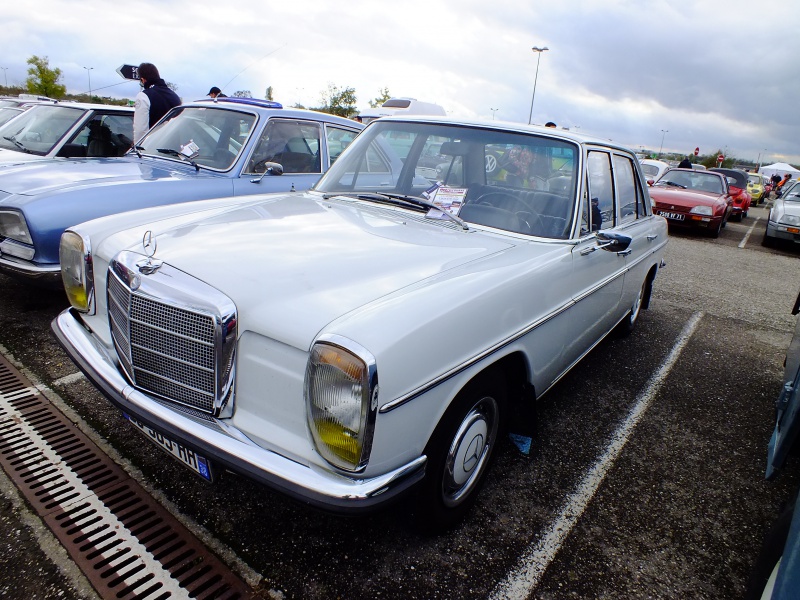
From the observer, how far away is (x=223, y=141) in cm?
475

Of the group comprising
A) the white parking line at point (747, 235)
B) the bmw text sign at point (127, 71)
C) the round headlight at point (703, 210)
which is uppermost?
the bmw text sign at point (127, 71)

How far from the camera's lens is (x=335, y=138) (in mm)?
5520

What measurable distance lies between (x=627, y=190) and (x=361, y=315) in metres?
3.02

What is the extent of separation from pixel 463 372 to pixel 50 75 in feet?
138

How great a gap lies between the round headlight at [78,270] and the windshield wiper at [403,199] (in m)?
1.37

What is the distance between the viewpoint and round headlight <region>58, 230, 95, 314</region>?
2404 mm

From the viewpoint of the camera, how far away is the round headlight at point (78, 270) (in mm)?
2404

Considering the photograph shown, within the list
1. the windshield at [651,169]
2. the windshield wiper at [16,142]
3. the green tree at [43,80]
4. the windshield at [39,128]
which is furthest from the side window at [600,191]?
the green tree at [43,80]

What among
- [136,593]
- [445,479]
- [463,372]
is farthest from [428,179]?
[136,593]

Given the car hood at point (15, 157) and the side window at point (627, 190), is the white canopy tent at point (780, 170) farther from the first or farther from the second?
the car hood at point (15, 157)

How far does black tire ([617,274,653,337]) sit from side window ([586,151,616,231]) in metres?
1.38

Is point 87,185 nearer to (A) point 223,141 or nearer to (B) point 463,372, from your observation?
(A) point 223,141

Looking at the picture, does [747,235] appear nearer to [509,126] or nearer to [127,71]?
[509,126]

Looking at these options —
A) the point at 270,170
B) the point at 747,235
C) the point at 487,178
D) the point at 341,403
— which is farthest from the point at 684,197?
the point at 341,403
